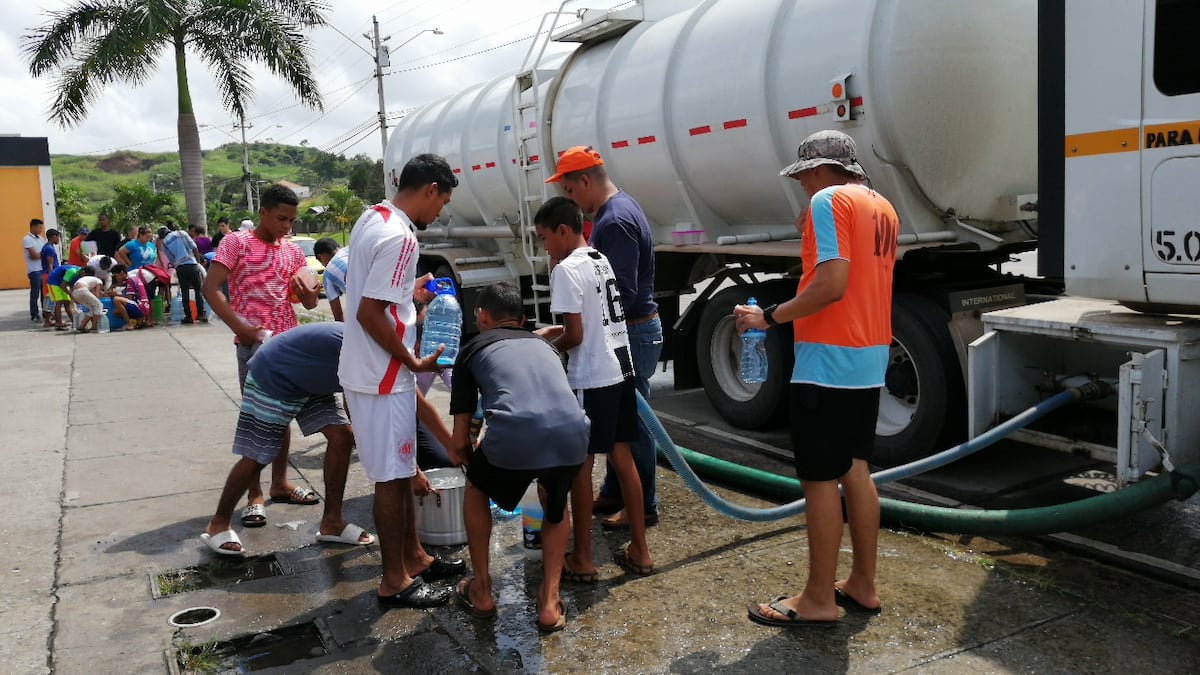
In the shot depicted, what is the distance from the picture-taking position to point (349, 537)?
493cm

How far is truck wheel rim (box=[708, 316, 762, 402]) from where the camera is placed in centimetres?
748

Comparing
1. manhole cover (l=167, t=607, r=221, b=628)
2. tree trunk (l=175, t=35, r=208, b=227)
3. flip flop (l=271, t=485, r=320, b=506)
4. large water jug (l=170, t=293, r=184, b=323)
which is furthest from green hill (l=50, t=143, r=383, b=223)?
manhole cover (l=167, t=607, r=221, b=628)

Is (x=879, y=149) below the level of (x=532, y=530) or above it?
above

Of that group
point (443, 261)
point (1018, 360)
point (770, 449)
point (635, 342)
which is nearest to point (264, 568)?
point (635, 342)

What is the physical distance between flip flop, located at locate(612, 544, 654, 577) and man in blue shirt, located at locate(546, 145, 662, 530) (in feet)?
0.99

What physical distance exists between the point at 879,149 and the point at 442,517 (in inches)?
134

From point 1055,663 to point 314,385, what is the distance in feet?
11.4

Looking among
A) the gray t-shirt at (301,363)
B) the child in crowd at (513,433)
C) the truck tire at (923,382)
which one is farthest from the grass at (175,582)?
the truck tire at (923,382)

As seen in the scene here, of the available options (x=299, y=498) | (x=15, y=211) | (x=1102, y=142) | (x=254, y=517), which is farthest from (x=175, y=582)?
(x=15, y=211)

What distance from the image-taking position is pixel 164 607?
13.9 feet

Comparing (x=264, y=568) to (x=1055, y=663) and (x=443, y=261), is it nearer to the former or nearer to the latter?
(x=1055, y=663)

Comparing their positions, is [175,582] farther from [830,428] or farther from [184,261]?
[184,261]

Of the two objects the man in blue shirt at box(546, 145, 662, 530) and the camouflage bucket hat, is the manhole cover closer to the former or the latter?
the man in blue shirt at box(546, 145, 662, 530)

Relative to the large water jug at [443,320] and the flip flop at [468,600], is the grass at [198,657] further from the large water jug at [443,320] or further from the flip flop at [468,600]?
the large water jug at [443,320]
